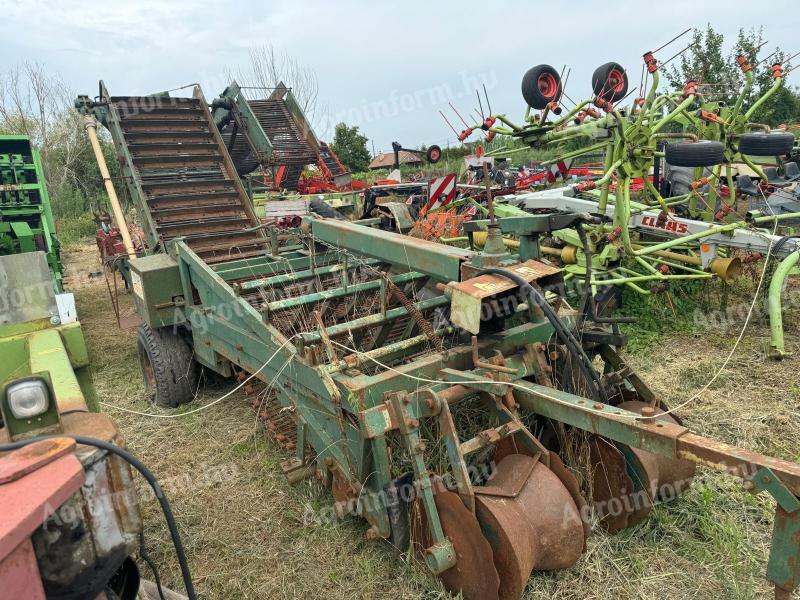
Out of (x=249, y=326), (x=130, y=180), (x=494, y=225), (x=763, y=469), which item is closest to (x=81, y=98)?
(x=130, y=180)

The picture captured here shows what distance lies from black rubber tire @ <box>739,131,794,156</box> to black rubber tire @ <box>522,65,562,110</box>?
5.82 feet

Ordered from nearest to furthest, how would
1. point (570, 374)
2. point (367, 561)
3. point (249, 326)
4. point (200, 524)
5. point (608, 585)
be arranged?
point (608, 585), point (367, 561), point (570, 374), point (200, 524), point (249, 326)

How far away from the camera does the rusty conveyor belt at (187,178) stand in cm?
557

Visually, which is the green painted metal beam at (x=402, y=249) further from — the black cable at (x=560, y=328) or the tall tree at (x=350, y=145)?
the tall tree at (x=350, y=145)

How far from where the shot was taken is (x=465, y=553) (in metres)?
2.31

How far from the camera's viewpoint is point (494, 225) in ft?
9.08

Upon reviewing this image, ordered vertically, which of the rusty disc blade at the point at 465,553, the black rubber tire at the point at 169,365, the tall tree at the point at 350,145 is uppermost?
the tall tree at the point at 350,145

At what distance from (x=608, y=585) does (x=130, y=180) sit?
220 inches

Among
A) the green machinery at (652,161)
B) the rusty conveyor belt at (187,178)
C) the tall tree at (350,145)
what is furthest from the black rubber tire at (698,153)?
the tall tree at (350,145)

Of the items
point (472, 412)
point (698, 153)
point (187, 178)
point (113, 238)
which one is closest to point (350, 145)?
point (113, 238)

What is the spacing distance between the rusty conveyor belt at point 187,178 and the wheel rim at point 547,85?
9.83 feet

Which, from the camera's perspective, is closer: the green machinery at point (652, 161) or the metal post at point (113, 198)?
the green machinery at point (652, 161)

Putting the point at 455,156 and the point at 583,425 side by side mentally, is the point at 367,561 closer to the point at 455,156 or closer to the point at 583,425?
the point at 583,425

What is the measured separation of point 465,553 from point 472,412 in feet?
2.90
